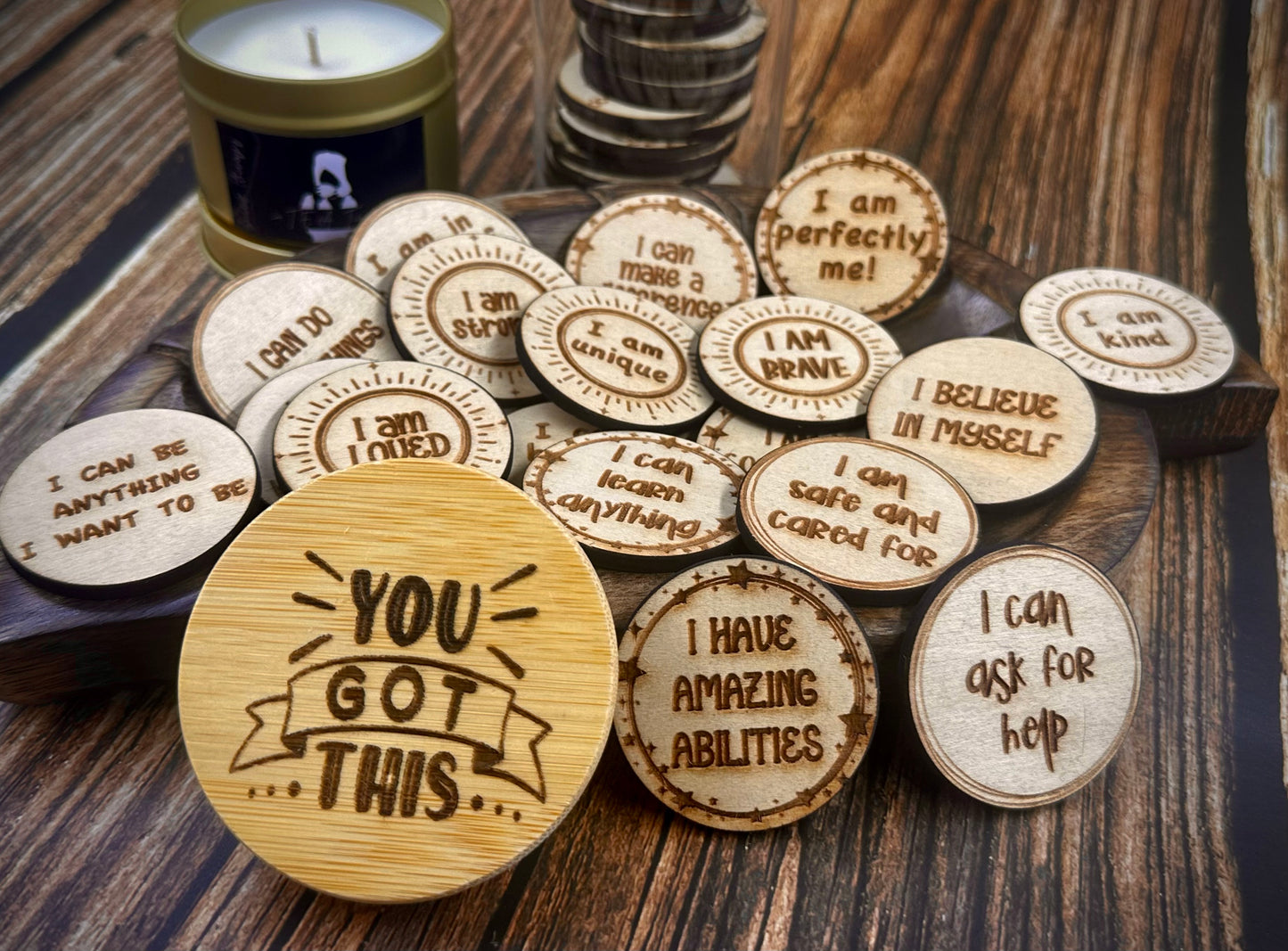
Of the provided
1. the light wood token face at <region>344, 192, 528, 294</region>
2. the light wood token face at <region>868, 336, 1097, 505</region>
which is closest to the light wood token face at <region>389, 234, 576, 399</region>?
the light wood token face at <region>344, 192, 528, 294</region>

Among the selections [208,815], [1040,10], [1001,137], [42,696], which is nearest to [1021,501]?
[208,815]

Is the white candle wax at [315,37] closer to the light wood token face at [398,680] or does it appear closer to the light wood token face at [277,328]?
the light wood token face at [277,328]

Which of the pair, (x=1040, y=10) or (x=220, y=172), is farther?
(x=1040, y=10)

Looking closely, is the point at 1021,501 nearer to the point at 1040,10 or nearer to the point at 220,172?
the point at 220,172

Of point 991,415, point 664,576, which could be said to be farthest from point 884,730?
point 991,415

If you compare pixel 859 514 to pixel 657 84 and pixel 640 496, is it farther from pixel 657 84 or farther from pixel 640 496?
pixel 657 84

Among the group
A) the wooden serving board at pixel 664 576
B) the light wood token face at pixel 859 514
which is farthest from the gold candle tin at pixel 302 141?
the light wood token face at pixel 859 514
